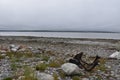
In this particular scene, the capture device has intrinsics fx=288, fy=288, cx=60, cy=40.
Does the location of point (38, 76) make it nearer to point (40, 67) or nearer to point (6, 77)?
point (6, 77)

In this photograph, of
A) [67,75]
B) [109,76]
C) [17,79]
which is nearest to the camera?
[17,79]

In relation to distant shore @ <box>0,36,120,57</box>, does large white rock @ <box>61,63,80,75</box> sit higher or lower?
higher

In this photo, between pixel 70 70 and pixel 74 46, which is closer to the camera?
pixel 70 70

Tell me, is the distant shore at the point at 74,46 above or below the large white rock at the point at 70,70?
below

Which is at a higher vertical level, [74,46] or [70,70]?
[70,70]

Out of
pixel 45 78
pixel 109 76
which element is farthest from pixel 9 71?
pixel 109 76

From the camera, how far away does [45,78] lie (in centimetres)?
1445

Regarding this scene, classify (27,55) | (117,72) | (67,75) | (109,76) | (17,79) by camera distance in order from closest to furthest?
(17,79) < (67,75) < (109,76) < (117,72) < (27,55)

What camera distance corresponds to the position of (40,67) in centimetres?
1755

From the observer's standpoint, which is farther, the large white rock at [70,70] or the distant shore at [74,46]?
the distant shore at [74,46]

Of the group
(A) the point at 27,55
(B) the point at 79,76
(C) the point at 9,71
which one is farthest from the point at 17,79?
(A) the point at 27,55

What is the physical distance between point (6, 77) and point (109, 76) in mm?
6267

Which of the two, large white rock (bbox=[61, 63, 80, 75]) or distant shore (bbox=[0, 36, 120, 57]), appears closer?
large white rock (bbox=[61, 63, 80, 75])

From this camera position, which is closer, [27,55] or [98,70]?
[98,70]
